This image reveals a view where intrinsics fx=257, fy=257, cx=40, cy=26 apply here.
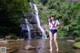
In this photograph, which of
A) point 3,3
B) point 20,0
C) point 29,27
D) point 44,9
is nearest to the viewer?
point 3,3

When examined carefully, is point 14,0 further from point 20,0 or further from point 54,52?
point 54,52

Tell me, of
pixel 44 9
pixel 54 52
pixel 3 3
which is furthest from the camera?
pixel 44 9

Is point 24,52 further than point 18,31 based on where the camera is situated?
No

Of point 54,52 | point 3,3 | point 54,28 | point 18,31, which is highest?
point 3,3

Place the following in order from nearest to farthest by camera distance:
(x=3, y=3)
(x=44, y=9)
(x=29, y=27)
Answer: (x=3, y=3), (x=29, y=27), (x=44, y=9)

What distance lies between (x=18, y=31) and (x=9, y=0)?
11.7 ft

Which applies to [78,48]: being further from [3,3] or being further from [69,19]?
[69,19]

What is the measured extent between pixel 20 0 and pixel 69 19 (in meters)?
7.17

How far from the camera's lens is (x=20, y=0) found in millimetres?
25391

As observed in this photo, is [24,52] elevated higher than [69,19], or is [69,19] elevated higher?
[69,19]

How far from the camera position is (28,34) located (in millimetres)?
26938

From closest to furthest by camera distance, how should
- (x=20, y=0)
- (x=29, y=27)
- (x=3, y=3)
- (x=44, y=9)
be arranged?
(x=3, y=3) < (x=20, y=0) < (x=29, y=27) < (x=44, y=9)

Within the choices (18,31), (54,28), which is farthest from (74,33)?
(54,28)

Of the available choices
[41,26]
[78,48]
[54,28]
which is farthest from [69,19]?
[54,28]
